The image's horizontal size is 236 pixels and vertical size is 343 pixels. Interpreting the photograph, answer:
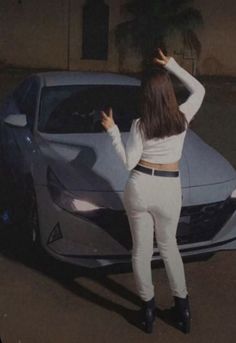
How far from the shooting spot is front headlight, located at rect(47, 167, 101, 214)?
4199 millimetres

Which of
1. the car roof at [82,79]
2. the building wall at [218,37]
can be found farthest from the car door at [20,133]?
the building wall at [218,37]

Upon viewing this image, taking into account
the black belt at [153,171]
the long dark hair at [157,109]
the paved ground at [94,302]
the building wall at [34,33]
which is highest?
the long dark hair at [157,109]

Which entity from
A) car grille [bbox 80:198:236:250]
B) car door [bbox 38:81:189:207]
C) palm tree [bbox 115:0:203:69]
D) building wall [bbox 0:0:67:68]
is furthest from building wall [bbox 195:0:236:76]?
car grille [bbox 80:198:236:250]

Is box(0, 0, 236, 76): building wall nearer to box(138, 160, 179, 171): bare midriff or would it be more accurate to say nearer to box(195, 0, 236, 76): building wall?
box(195, 0, 236, 76): building wall

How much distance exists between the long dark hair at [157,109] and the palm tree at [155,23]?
1287 centimetres

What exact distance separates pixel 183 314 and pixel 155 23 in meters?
13.4

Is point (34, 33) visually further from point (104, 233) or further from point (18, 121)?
point (104, 233)

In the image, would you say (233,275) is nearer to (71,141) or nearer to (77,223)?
(77,223)

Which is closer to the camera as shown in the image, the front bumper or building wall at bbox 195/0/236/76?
the front bumper

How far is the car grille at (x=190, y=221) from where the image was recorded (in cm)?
419

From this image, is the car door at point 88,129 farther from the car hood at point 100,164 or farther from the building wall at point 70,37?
the building wall at point 70,37

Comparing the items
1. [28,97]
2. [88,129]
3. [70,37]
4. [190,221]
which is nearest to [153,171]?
[190,221]

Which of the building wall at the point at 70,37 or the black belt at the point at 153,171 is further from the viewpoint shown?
the building wall at the point at 70,37

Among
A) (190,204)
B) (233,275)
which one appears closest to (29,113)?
(190,204)
